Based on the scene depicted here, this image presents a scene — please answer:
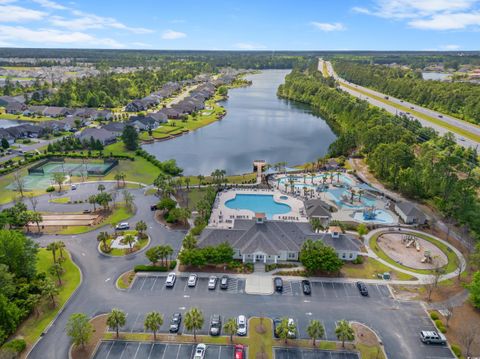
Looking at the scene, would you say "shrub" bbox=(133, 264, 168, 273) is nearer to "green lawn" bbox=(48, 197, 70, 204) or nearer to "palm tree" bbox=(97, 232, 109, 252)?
"palm tree" bbox=(97, 232, 109, 252)

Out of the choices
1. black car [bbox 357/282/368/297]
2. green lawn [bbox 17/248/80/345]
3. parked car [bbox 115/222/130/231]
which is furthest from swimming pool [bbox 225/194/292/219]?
green lawn [bbox 17/248/80/345]

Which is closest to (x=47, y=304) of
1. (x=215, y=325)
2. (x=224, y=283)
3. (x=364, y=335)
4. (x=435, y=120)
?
(x=215, y=325)

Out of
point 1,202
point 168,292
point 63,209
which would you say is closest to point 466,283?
point 168,292

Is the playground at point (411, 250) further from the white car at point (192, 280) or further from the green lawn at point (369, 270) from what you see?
the white car at point (192, 280)

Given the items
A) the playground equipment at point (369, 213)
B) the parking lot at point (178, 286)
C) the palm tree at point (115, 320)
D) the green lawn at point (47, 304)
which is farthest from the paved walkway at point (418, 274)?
the green lawn at point (47, 304)

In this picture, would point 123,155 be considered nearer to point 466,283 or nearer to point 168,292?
point 168,292

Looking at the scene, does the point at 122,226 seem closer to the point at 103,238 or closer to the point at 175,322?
the point at 103,238
